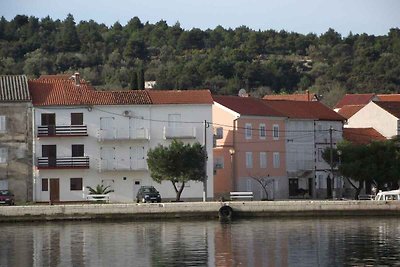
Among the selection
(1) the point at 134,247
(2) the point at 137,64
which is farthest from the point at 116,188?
(2) the point at 137,64

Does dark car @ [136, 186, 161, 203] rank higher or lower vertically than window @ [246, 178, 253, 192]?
lower

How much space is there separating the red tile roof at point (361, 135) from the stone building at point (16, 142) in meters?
32.5

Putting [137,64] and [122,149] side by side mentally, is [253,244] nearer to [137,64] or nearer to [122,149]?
[122,149]

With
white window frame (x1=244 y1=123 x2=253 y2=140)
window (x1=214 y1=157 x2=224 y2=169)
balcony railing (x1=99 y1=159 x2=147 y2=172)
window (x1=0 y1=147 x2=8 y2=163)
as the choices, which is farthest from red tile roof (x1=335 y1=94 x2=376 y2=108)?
window (x1=0 y1=147 x2=8 y2=163)

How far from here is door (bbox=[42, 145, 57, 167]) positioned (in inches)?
3789

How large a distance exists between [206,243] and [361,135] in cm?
5369

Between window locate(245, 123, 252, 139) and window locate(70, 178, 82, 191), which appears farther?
window locate(245, 123, 252, 139)

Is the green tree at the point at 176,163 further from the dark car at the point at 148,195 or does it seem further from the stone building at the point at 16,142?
the stone building at the point at 16,142

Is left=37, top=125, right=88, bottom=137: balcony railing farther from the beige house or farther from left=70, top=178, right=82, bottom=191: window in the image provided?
the beige house

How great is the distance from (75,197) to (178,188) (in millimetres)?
7909

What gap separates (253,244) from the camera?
64875 millimetres

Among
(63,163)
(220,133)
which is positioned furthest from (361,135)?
(63,163)

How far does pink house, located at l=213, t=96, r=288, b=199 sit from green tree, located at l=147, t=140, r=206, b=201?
661cm

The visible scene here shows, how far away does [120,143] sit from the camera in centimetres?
9788
